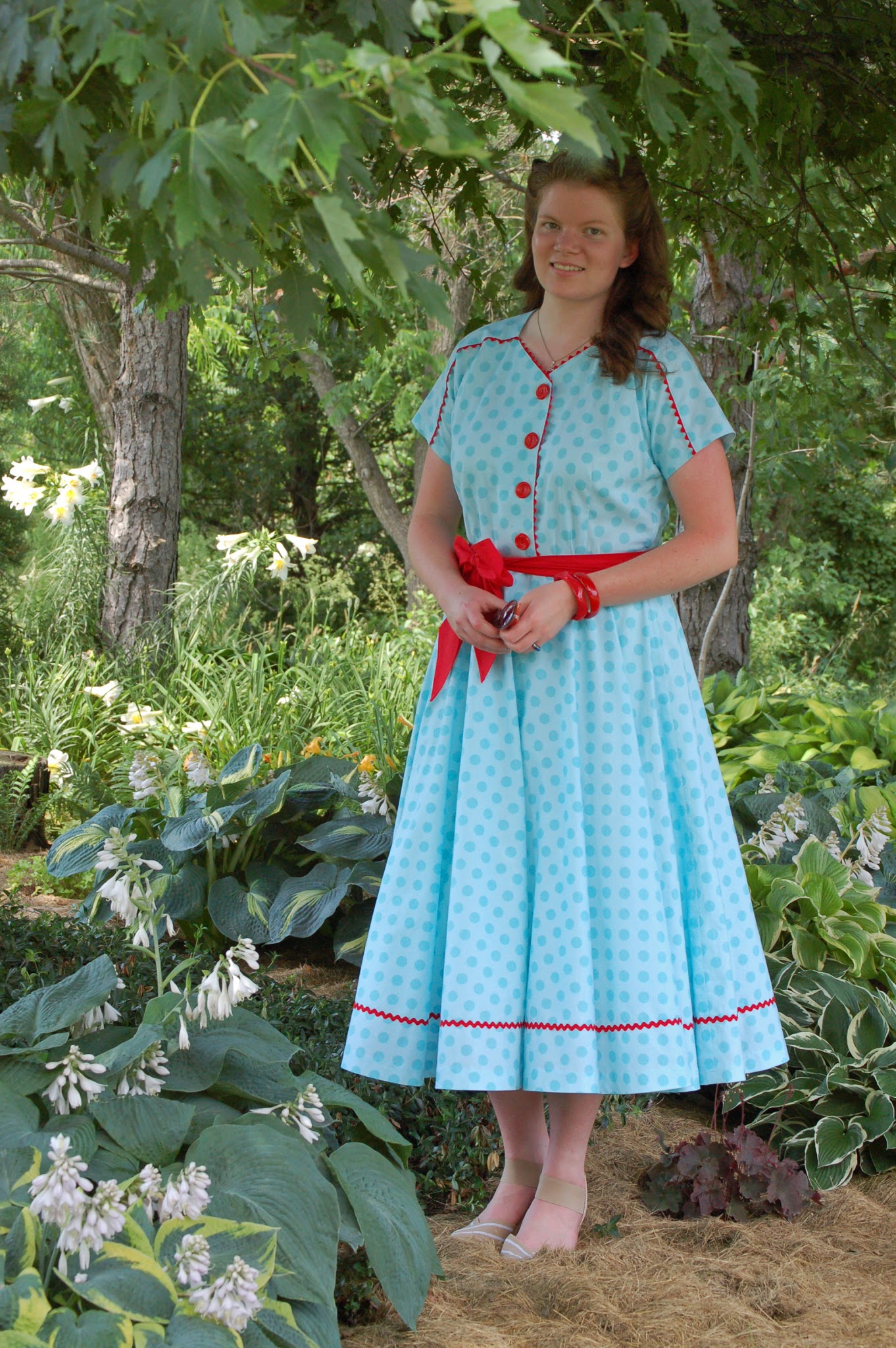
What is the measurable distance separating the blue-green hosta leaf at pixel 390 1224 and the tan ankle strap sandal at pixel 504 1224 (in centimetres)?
23

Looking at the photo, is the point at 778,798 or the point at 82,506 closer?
the point at 778,798

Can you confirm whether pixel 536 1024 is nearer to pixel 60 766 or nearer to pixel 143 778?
pixel 143 778

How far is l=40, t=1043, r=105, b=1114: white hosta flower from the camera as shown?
4.99 feet

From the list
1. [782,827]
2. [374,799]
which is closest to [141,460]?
[374,799]

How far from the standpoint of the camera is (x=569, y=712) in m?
1.91

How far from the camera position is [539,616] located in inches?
71.5

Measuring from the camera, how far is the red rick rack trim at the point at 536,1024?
185 cm

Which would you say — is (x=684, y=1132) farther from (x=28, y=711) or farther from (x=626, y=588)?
(x=28, y=711)

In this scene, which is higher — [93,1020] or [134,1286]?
[93,1020]

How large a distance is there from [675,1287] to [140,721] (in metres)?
3.29

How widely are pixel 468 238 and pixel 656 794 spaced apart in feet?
23.3

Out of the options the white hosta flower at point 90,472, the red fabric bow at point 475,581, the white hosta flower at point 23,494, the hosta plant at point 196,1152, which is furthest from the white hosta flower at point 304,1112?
the white hosta flower at point 90,472

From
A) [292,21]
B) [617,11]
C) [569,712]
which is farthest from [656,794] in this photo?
[292,21]

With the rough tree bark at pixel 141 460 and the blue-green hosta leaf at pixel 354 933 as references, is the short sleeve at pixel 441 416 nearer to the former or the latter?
the blue-green hosta leaf at pixel 354 933
